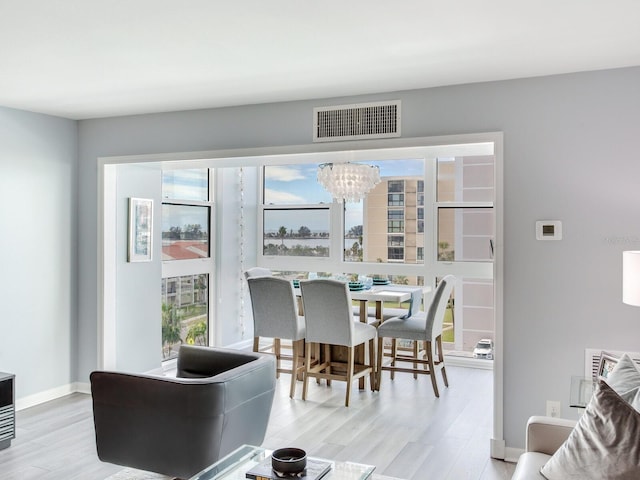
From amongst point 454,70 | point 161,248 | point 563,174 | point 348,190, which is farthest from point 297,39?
point 161,248

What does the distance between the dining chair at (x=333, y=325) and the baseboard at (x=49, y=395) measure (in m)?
2.02

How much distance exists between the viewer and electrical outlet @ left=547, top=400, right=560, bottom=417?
3.56 meters

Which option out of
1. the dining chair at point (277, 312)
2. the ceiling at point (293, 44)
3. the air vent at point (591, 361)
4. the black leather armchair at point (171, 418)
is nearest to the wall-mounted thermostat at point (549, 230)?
the air vent at point (591, 361)

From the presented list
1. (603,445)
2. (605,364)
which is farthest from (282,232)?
(603,445)

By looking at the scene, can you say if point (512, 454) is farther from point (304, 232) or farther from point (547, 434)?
point (304, 232)

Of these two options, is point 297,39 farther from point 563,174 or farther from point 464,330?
point 464,330

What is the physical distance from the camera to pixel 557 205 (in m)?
3.55

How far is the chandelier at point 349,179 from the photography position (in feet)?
18.3

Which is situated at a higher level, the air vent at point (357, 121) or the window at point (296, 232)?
the air vent at point (357, 121)

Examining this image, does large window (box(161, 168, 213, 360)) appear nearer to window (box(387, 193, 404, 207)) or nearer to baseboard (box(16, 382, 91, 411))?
baseboard (box(16, 382, 91, 411))

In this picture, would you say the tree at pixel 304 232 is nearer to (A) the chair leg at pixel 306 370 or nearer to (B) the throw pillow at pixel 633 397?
(A) the chair leg at pixel 306 370

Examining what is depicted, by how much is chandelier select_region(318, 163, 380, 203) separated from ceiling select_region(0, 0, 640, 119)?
151 cm

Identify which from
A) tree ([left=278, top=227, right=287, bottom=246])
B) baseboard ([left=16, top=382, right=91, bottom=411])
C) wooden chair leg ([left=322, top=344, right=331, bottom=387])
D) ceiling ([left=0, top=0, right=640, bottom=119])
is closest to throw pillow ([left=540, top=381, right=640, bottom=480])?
ceiling ([left=0, top=0, right=640, bottom=119])

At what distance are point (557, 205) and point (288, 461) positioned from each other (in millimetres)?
2299
